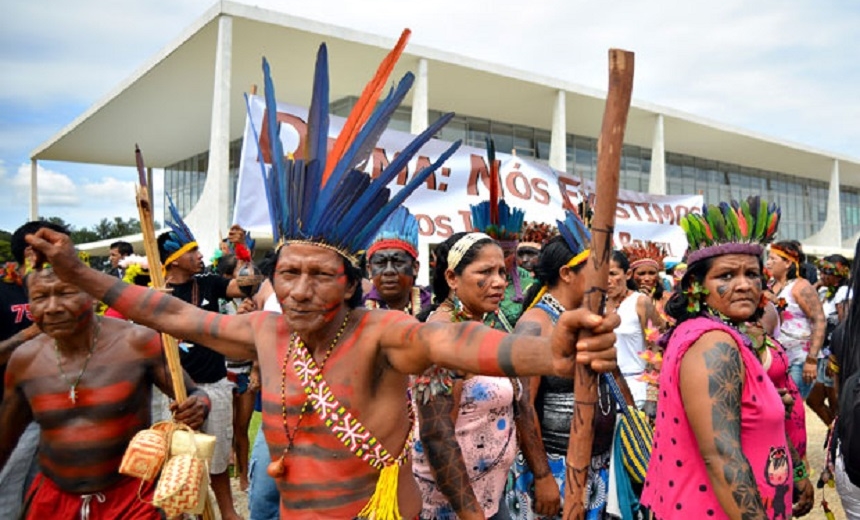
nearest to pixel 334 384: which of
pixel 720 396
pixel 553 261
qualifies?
pixel 720 396

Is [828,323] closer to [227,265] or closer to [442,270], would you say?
[442,270]

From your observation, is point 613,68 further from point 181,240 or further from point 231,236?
point 231,236

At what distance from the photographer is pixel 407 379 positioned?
240 centimetres

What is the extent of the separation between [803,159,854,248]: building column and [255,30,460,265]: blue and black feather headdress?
105 feet

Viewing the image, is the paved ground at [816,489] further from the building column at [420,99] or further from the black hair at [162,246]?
the building column at [420,99]

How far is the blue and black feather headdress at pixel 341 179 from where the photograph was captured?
231 cm

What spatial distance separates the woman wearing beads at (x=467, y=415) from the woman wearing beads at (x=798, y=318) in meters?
4.97

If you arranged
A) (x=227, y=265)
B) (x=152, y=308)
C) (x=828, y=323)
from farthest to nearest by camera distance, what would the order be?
1. (x=828, y=323)
2. (x=227, y=265)
3. (x=152, y=308)

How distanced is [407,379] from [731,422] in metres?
1.09

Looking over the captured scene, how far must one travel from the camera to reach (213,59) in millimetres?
15258

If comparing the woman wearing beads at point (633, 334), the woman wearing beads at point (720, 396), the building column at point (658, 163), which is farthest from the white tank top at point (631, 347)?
the building column at point (658, 163)

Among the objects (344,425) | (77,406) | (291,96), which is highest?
(291,96)

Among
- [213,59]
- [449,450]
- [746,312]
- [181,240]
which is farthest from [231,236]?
[213,59]

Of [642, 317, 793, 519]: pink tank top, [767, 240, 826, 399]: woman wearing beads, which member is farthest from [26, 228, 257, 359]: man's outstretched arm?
[767, 240, 826, 399]: woman wearing beads
